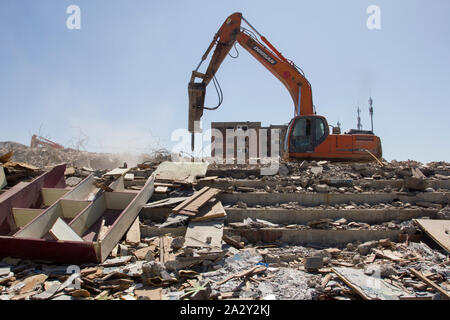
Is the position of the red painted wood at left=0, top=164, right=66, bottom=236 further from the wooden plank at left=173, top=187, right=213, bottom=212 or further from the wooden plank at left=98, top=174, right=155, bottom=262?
the wooden plank at left=173, top=187, right=213, bottom=212

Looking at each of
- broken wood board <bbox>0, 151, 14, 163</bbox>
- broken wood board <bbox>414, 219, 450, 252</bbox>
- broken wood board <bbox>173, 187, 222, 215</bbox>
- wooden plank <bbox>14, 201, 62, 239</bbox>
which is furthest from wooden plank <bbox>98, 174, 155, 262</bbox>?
broken wood board <bbox>414, 219, 450, 252</bbox>

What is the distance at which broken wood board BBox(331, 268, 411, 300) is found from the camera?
11.8 feet

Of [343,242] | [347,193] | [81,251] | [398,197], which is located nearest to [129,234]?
[81,251]

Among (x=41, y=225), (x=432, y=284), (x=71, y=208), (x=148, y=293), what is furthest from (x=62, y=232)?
(x=432, y=284)

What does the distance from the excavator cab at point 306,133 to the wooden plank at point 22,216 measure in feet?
22.2

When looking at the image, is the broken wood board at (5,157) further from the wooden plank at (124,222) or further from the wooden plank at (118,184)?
the wooden plank at (124,222)

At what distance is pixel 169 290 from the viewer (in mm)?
3779

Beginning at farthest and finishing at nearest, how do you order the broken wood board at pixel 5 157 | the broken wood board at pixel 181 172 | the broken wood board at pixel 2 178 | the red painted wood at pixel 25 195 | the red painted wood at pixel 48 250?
the broken wood board at pixel 5 157
the broken wood board at pixel 181 172
the broken wood board at pixel 2 178
the red painted wood at pixel 25 195
the red painted wood at pixel 48 250

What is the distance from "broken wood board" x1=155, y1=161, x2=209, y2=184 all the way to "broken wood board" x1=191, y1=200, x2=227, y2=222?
1044 mm

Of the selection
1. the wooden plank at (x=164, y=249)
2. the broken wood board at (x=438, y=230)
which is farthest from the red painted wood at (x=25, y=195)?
the broken wood board at (x=438, y=230)

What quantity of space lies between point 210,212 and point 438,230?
4004 millimetres

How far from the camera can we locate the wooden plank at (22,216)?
561cm

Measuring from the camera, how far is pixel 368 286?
3783 mm

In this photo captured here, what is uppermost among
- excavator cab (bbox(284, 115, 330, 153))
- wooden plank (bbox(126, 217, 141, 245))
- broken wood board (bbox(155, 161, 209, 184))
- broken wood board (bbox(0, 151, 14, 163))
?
excavator cab (bbox(284, 115, 330, 153))
